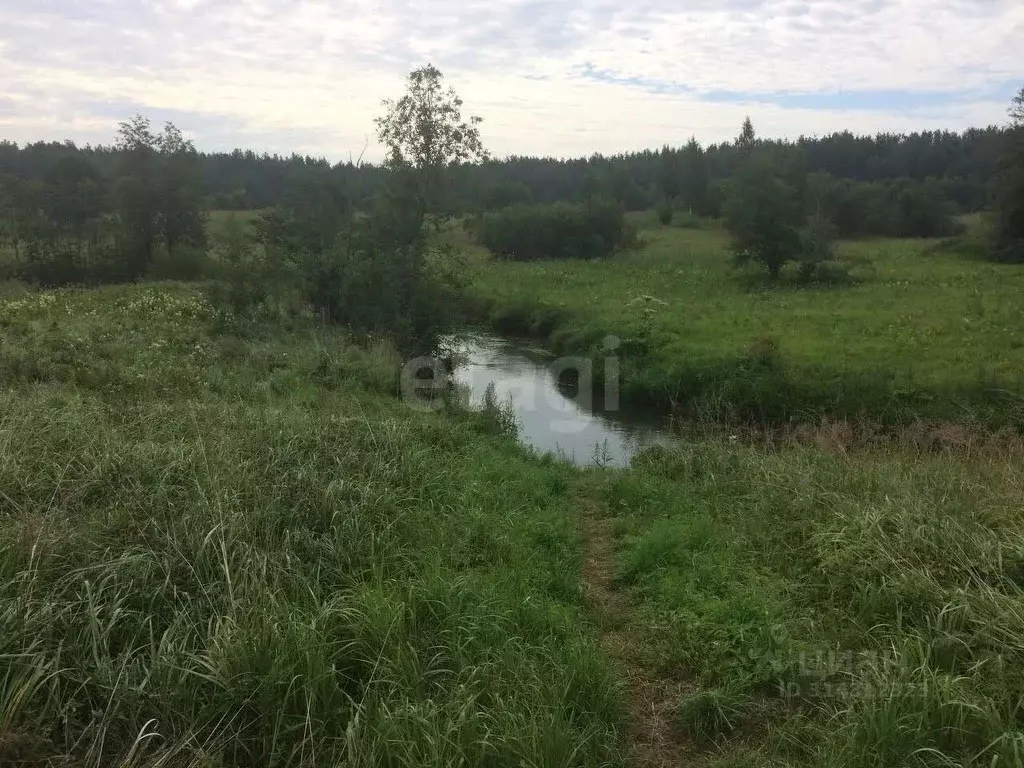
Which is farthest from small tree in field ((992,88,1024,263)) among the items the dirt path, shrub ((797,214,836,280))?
the dirt path

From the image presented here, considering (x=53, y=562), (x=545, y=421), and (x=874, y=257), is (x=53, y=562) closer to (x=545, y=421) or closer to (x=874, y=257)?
(x=545, y=421)

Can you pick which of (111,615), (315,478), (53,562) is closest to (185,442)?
(315,478)

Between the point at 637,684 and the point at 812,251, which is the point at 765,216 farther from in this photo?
the point at 637,684

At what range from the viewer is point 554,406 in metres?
16.9

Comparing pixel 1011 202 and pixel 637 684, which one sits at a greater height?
pixel 1011 202

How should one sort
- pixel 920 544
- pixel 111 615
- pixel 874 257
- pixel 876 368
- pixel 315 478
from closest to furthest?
pixel 111 615 → pixel 920 544 → pixel 315 478 → pixel 876 368 → pixel 874 257

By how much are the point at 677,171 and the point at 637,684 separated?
61.1 meters

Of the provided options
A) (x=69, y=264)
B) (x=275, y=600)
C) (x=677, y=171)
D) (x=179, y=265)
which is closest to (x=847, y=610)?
(x=275, y=600)

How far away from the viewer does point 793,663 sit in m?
4.62

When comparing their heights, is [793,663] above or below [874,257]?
below

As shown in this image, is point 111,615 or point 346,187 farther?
point 346,187

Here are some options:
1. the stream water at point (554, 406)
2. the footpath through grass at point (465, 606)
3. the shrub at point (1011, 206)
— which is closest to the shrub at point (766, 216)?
the shrub at point (1011, 206)

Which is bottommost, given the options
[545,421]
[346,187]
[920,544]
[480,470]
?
[545,421]

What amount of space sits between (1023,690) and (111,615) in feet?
18.3
